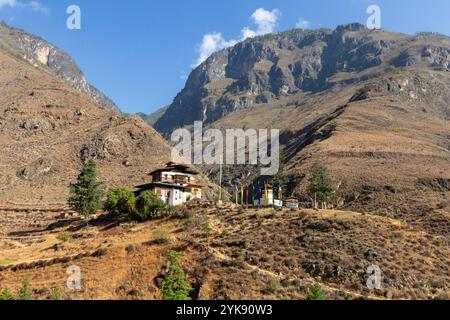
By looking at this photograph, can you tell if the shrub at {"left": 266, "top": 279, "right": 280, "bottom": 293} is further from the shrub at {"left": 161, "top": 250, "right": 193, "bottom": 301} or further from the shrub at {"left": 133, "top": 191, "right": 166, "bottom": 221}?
the shrub at {"left": 133, "top": 191, "right": 166, "bottom": 221}

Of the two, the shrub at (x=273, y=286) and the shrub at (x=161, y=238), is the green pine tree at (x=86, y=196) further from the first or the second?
the shrub at (x=273, y=286)

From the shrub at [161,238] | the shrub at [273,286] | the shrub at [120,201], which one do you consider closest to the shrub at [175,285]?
the shrub at [161,238]

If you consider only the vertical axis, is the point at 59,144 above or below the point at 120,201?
above

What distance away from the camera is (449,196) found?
91688mm

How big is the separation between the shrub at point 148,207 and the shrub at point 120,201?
2.09 metres

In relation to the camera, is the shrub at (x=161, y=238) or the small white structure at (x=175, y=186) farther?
the small white structure at (x=175, y=186)

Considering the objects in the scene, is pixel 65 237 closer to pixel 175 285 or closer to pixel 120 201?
pixel 120 201

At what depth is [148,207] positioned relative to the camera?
188 feet

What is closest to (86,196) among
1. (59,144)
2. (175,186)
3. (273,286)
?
(175,186)

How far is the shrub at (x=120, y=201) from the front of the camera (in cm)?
6105

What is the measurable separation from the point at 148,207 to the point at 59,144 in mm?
76688

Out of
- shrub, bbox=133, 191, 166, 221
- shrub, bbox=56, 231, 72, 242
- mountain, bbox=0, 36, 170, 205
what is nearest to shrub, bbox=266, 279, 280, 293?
shrub, bbox=133, 191, 166, 221

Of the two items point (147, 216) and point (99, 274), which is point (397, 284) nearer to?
point (99, 274)

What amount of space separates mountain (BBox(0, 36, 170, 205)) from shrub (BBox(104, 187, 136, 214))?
106 feet
